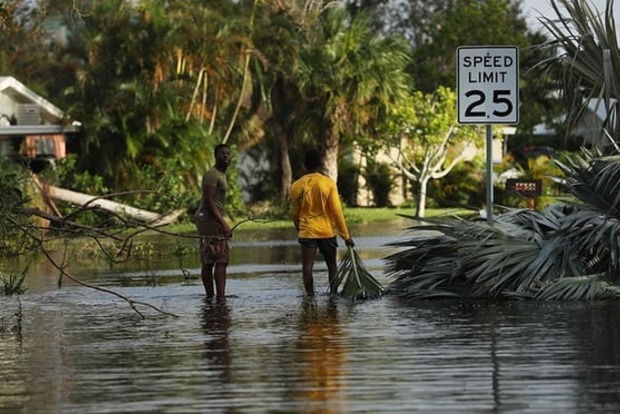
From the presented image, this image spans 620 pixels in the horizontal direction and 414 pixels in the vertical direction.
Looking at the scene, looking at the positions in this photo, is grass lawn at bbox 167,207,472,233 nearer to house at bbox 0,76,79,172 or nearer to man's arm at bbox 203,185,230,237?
house at bbox 0,76,79,172

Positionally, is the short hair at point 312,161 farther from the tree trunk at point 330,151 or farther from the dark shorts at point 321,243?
the tree trunk at point 330,151

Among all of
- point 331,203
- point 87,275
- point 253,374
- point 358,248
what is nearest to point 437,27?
point 358,248

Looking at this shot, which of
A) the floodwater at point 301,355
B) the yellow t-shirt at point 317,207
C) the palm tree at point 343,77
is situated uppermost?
the palm tree at point 343,77

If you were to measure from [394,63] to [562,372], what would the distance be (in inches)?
1725

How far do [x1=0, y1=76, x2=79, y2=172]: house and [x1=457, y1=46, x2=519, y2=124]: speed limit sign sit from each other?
23.4 meters

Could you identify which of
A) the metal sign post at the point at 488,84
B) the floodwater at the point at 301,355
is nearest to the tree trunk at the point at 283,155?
the floodwater at the point at 301,355

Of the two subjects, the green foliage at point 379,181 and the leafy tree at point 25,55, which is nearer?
the green foliage at point 379,181

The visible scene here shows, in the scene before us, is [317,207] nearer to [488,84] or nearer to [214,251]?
[214,251]

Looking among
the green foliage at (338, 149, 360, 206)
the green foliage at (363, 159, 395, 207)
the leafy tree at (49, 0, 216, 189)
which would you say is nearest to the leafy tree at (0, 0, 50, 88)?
the green foliage at (338, 149, 360, 206)

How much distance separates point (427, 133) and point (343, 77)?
393 cm

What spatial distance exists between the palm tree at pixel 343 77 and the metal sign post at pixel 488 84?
112 feet

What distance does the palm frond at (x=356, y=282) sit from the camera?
18422 millimetres

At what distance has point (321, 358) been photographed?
41.9 ft

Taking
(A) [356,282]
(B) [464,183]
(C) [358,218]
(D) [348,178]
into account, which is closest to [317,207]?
(A) [356,282]
